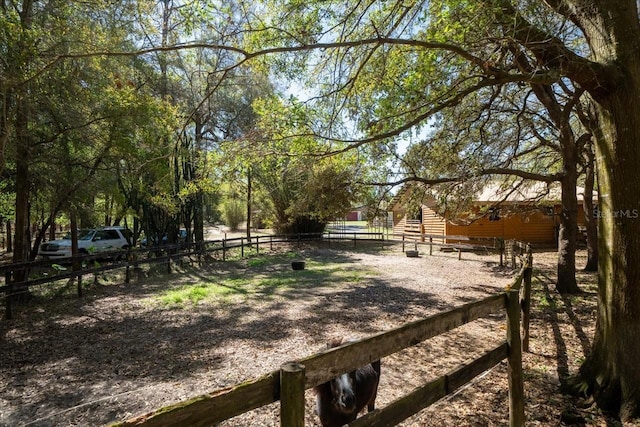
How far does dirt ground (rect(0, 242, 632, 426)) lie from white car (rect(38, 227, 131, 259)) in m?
6.38

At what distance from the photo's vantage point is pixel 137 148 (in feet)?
35.0

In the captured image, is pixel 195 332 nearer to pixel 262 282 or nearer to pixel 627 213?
pixel 262 282

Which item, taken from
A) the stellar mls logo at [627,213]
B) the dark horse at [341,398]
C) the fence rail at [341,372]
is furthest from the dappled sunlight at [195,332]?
the stellar mls logo at [627,213]

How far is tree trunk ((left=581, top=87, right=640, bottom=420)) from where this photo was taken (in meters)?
3.29

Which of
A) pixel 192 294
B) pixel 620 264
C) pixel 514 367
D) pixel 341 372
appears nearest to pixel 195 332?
pixel 192 294

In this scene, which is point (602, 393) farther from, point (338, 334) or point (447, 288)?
point (447, 288)

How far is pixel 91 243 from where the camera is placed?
1747 centimetres

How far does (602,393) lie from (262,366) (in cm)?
388

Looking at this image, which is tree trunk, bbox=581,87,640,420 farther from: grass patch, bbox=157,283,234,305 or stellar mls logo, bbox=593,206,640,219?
grass patch, bbox=157,283,234,305

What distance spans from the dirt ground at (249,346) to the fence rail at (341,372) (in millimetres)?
572

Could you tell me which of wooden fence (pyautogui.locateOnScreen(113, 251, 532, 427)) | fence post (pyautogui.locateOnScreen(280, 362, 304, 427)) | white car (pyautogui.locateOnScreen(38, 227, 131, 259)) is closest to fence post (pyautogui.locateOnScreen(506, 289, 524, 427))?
wooden fence (pyautogui.locateOnScreen(113, 251, 532, 427))

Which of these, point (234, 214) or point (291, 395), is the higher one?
point (234, 214)

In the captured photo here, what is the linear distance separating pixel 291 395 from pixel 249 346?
4644mm

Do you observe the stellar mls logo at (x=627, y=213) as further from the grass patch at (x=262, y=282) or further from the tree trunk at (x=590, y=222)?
the tree trunk at (x=590, y=222)
